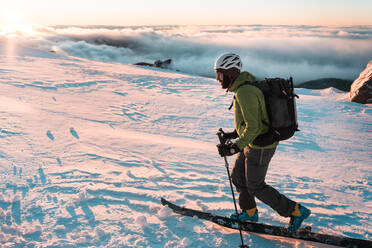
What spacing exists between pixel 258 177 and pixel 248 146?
0.32m

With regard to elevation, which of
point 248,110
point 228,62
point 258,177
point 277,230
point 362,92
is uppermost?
point 362,92

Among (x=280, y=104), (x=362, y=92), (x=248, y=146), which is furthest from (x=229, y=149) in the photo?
(x=362, y=92)

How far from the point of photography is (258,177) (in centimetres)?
274

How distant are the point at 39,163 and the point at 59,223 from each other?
173cm

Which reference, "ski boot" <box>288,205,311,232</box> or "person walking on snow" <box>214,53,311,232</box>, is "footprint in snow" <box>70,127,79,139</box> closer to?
"person walking on snow" <box>214,53,311,232</box>

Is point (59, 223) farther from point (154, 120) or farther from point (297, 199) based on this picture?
point (154, 120)

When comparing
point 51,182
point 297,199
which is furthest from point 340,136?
point 51,182

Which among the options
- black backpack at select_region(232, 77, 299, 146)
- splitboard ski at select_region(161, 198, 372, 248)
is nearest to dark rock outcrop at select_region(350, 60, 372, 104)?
splitboard ski at select_region(161, 198, 372, 248)

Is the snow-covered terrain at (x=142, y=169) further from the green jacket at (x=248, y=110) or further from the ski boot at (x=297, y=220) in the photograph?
the green jacket at (x=248, y=110)

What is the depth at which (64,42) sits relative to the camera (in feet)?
449

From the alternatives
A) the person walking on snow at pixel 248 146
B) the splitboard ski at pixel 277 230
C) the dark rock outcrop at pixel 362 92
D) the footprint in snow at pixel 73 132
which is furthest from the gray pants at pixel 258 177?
the dark rock outcrop at pixel 362 92

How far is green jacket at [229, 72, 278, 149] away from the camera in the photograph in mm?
2369

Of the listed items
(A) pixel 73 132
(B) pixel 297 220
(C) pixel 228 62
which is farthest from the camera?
(A) pixel 73 132

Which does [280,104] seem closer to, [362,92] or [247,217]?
[247,217]
